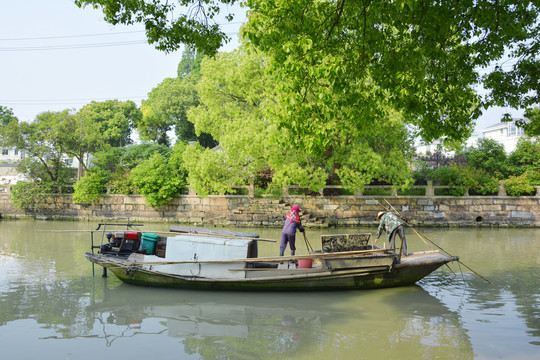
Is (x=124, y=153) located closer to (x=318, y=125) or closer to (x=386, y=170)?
(x=386, y=170)

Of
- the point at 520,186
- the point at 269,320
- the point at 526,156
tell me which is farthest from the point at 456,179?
the point at 269,320

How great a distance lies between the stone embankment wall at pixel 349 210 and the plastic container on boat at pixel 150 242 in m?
9.76

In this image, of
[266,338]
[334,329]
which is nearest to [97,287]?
[266,338]

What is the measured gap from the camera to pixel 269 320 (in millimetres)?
6621

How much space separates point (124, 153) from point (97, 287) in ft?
58.3

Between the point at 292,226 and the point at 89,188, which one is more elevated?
the point at 89,188

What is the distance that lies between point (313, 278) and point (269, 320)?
5.00ft

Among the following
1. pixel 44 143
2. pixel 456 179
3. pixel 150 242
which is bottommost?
pixel 150 242

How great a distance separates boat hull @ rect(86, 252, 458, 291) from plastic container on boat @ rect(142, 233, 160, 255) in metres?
0.77

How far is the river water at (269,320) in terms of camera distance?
5480 mm

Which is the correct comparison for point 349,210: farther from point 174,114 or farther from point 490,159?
point 174,114

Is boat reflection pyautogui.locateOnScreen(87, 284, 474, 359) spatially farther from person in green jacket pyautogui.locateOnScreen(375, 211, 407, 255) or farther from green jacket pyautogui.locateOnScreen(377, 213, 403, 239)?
green jacket pyautogui.locateOnScreen(377, 213, 403, 239)

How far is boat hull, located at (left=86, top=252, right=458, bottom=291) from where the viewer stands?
25.7ft

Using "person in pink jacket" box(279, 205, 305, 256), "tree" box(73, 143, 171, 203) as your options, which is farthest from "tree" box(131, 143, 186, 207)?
"person in pink jacket" box(279, 205, 305, 256)
